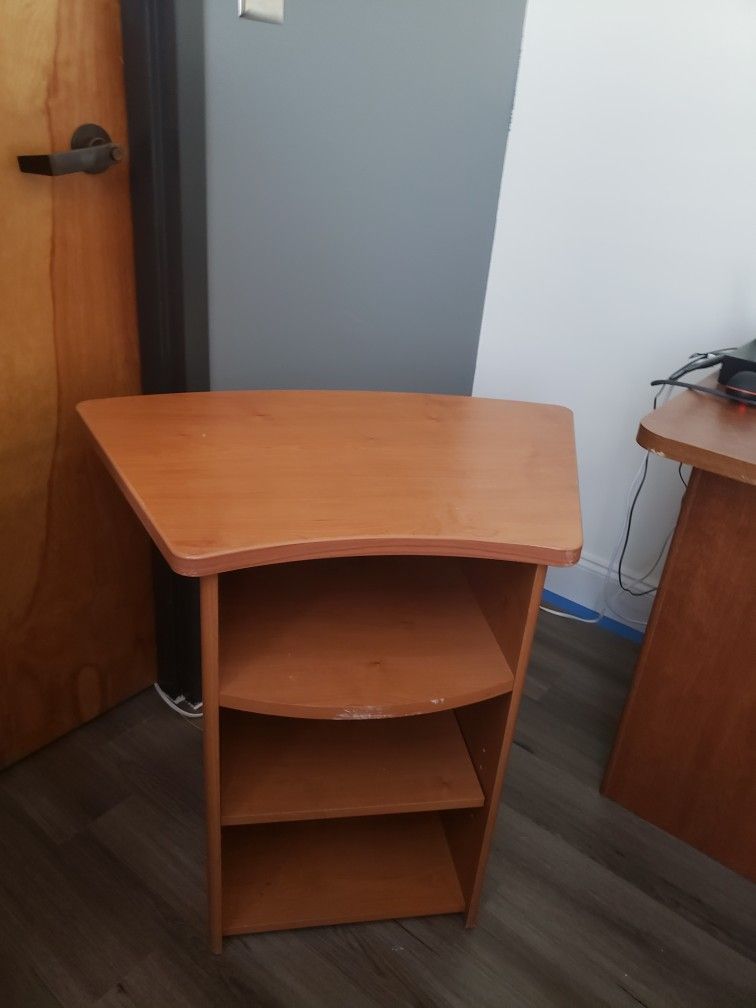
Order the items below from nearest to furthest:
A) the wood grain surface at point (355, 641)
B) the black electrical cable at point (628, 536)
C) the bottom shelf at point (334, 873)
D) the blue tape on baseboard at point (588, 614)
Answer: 1. the wood grain surface at point (355, 641)
2. the bottom shelf at point (334, 873)
3. the black electrical cable at point (628, 536)
4. the blue tape on baseboard at point (588, 614)

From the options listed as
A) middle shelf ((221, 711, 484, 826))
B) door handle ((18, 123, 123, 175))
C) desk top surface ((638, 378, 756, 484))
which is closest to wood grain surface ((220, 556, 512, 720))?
middle shelf ((221, 711, 484, 826))

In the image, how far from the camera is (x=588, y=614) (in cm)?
188

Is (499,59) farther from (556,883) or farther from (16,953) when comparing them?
(16,953)

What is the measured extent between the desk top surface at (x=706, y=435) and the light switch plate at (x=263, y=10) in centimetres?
80

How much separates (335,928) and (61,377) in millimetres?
917

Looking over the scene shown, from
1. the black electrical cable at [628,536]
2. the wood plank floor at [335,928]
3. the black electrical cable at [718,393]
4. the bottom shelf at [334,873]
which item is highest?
the black electrical cable at [718,393]

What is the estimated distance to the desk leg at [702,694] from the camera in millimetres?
1117

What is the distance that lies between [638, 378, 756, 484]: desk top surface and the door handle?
0.81m

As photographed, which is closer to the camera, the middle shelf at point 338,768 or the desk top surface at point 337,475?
the desk top surface at point 337,475

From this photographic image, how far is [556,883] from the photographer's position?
4.02 ft

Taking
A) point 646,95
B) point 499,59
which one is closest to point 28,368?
point 499,59

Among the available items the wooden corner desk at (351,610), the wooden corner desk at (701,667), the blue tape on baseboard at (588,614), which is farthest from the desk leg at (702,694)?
the blue tape on baseboard at (588,614)

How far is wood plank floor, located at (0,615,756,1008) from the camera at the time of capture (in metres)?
1.04

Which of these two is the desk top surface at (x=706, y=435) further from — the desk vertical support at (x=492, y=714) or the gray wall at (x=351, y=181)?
the gray wall at (x=351, y=181)
